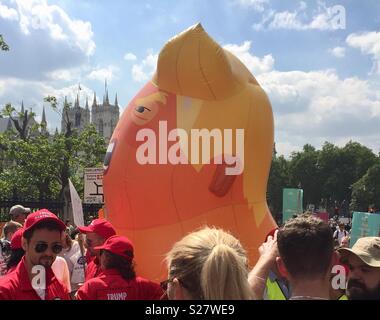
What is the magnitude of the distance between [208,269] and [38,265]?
3.81ft

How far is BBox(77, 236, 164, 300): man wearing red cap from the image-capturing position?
2947mm

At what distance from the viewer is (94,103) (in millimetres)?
108000

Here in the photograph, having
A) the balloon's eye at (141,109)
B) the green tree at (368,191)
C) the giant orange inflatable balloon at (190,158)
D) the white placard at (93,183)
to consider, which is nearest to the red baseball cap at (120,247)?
the giant orange inflatable balloon at (190,158)

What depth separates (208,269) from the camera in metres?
1.87

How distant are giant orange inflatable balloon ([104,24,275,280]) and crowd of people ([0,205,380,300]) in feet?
5.32

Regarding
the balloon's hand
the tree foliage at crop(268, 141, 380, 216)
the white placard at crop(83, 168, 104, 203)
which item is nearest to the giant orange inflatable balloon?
the balloon's hand

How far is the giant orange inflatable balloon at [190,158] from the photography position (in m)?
5.49

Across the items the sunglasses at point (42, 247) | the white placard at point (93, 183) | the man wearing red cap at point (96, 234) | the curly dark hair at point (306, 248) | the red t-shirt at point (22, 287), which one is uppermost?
the white placard at point (93, 183)

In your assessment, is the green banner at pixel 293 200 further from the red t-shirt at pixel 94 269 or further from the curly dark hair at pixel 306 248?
the curly dark hair at pixel 306 248

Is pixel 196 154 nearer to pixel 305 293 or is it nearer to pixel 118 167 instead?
pixel 118 167

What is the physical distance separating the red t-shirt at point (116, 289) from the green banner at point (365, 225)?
5510 mm

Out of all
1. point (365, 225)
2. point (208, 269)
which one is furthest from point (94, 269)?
point (365, 225)
